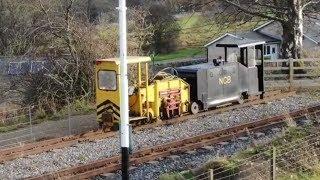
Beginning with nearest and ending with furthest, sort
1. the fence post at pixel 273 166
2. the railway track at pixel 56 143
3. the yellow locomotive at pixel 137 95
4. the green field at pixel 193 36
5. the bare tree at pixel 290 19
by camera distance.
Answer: the fence post at pixel 273 166, the railway track at pixel 56 143, the yellow locomotive at pixel 137 95, the bare tree at pixel 290 19, the green field at pixel 193 36

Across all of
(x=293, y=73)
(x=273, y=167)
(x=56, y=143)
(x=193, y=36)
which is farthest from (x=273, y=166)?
(x=193, y=36)

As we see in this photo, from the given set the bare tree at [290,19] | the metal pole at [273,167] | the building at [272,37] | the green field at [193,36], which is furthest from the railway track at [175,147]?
the green field at [193,36]

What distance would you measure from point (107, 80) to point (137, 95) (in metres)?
0.97

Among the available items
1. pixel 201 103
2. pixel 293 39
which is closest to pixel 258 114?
pixel 201 103

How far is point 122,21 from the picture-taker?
368 inches

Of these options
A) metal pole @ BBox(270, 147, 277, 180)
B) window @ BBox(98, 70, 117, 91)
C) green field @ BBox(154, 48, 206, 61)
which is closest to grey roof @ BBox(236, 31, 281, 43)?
green field @ BBox(154, 48, 206, 61)

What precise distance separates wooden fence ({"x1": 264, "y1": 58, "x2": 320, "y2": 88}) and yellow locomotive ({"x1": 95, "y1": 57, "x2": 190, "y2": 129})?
24.4 feet

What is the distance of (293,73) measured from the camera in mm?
24484

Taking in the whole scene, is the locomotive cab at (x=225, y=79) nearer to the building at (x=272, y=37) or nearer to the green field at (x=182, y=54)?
the building at (x=272, y=37)

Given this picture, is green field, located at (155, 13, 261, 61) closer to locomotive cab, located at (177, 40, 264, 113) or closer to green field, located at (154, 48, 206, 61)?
green field, located at (154, 48, 206, 61)

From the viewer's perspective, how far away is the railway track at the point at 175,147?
1249 centimetres

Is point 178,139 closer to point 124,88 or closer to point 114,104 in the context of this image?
point 114,104

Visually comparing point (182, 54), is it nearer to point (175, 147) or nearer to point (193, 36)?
point (193, 36)

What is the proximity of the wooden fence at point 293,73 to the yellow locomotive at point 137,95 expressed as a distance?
24.4 feet
